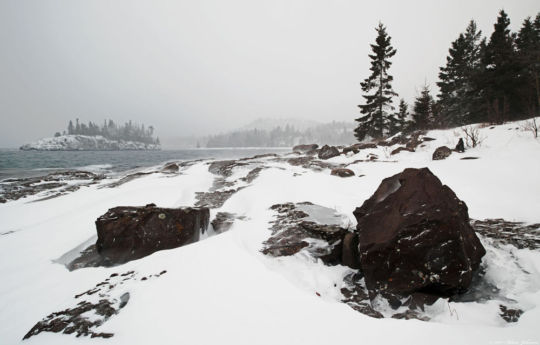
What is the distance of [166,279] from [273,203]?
4.00 meters

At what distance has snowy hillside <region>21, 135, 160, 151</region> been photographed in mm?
106312

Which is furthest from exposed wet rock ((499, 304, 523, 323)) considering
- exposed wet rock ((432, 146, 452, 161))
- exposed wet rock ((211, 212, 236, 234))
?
exposed wet rock ((432, 146, 452, 161))

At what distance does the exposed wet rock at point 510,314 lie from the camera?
2.25 m

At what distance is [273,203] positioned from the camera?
21.3 ft

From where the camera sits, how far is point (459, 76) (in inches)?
1009

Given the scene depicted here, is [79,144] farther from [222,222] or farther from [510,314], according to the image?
[510,314]

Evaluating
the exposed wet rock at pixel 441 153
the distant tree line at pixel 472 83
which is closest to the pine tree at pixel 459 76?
the distant tree line at pixel 472 83

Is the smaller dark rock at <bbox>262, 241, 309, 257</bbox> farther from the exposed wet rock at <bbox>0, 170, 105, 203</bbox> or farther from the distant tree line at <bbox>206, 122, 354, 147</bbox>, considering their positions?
the distant tree line at <bbox>206, 122, 354, 147</bbox>

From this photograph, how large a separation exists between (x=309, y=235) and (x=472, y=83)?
28424mm

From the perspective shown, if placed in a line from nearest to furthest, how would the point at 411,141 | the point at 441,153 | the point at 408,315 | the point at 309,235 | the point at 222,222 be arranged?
the point at 408,315 → the point at 309,235 → the point at 222,222 → the point at 441,153 → the point at 411,141

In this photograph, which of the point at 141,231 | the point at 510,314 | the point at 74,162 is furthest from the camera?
the point at 74,162

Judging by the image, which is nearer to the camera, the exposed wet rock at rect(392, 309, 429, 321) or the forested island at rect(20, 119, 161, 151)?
the exposed wet rock at rect(392, 309, 429, 321)

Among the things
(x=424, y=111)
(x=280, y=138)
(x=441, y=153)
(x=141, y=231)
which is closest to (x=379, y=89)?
(x=424, y=111)

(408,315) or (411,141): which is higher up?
(411,141)
